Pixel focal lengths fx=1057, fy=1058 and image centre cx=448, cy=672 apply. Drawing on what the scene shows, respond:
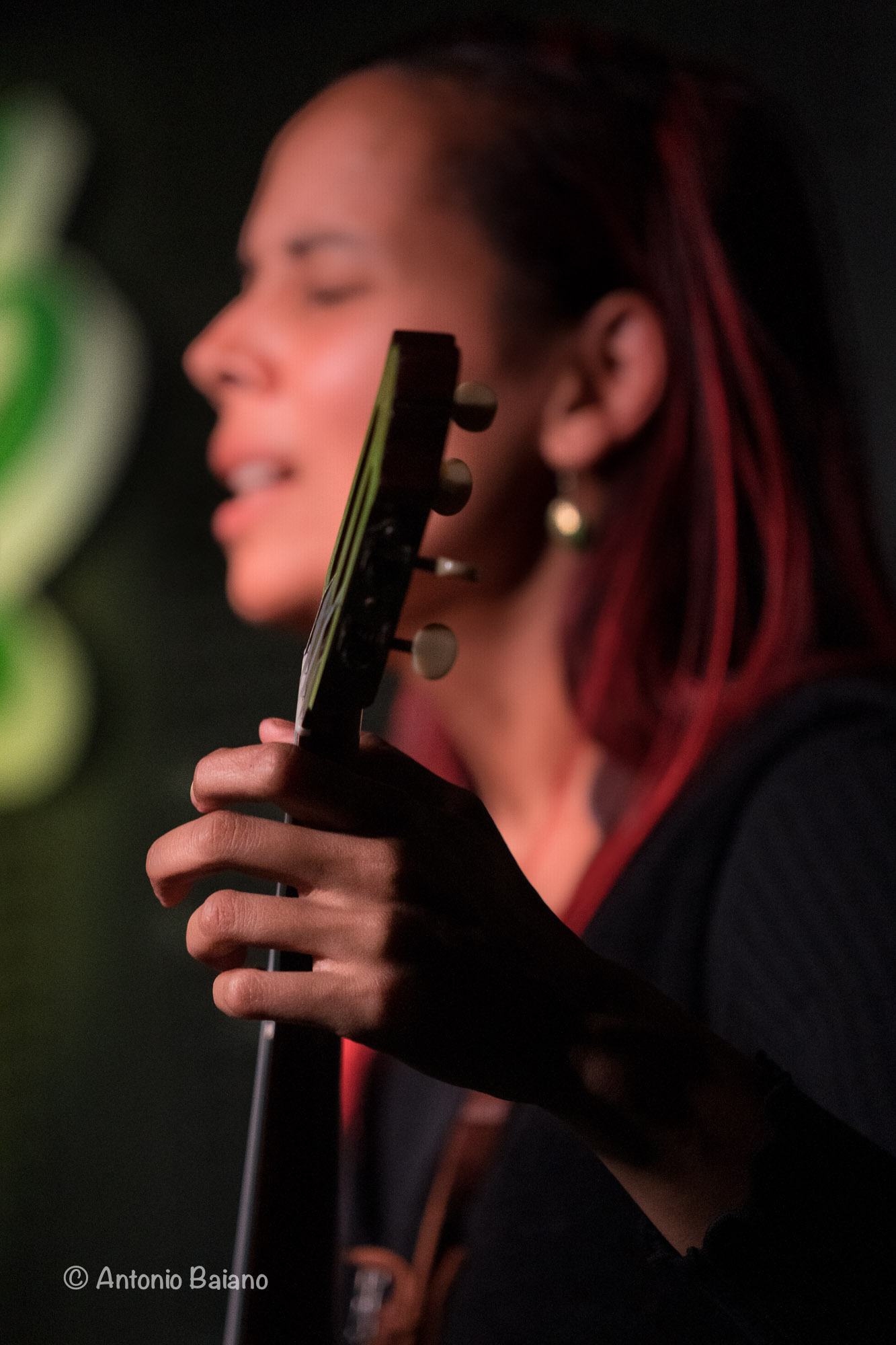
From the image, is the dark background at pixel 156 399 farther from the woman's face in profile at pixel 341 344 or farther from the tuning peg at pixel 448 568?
the tuning peg at pixel 448 568

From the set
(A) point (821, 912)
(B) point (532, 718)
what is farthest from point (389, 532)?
(B) point (532, 718)

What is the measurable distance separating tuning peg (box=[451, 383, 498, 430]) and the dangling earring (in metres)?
0.27

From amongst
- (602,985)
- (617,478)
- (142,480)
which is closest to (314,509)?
(617,478)

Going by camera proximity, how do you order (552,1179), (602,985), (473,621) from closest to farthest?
(602,985) → (552,1179) → (473,621)

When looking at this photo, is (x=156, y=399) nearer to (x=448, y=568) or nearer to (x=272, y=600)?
(x=272, y=600)

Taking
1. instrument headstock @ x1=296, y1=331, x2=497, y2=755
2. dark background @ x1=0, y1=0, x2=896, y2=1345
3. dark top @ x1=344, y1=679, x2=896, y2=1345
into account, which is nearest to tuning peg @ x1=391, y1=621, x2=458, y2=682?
instrument headstock @ x1=296, y1=331, x2=497, y2=755

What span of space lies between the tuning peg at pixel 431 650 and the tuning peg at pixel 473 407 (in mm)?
48

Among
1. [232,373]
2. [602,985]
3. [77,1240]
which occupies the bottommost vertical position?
[77,1240]

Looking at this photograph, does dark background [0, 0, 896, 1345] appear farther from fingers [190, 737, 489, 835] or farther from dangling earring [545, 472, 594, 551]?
fingers [190, 737, 489, 835]

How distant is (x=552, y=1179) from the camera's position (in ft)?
1.36

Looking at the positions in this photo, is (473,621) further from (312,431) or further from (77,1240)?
(77,1240)

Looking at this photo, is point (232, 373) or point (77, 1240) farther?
point (77, 1240)

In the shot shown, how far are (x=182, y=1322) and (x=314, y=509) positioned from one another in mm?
365

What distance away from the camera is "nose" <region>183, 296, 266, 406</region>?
499 millimetres
